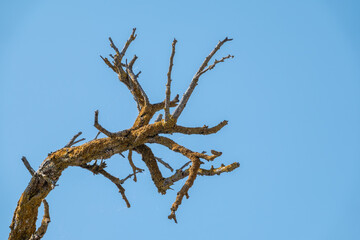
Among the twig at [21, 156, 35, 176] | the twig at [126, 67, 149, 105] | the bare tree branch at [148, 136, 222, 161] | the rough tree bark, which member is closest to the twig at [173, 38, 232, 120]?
the rough tree bark

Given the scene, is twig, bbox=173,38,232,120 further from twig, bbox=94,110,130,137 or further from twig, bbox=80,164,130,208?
twig, bbox=80,164,130,208

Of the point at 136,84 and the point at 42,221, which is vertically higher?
the point at 136,84

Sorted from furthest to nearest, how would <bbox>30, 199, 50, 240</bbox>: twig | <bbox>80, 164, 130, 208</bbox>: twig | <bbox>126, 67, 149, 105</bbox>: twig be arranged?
<bbox>126, 67, 149, 105</bbox>: twig < <bbox>80, 164, 130, 208</bbox>: twig < <bbox>30, 199, 50, 240</bbox>: twig

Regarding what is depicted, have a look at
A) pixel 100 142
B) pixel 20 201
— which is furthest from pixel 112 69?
pixel 20 201

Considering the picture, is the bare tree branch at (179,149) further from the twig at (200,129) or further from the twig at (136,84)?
the twig at (136,84)

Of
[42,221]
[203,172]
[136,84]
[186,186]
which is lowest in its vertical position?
[186,186]

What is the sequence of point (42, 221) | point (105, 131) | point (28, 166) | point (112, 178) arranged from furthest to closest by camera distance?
point (112, 178)
point (42, 221)
point (28, 166)
point (105, 131)

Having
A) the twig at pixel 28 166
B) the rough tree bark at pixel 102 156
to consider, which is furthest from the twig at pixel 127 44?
the twig at pixel 28 166

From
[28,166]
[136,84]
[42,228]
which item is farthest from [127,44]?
[42,228]

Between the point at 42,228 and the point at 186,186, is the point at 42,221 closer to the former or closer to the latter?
the point at 42,228

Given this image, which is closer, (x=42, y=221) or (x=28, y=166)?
(x=28, y=166)

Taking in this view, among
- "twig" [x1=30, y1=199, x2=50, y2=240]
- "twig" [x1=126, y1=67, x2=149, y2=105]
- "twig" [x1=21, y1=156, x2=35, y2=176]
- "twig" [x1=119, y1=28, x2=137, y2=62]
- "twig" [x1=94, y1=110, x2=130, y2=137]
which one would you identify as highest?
"twig" [x1=119, y1=28, x2=137, y2=62]

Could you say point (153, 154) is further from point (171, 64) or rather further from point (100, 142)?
point (171, 64)

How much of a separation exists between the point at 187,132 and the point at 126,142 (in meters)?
0.92
